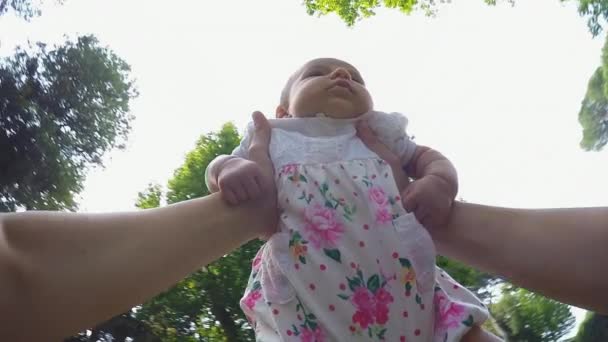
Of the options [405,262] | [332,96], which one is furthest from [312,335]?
[332,96]

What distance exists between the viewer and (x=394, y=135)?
1225mm

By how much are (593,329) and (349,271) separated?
3.20 meters

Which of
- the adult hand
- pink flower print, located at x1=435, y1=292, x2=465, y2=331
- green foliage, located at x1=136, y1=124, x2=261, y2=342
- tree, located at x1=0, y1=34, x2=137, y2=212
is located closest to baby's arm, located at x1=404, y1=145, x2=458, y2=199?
pink flower print, located at x1=435, y1=292, x2=465, y2=331

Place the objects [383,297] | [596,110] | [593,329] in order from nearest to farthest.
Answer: [383,297] → [593,329] → [596,110]

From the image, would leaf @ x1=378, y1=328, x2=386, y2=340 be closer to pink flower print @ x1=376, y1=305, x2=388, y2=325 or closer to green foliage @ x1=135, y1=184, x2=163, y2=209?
pink flower print @ x1=376, y1=305, x2=388, y2=325

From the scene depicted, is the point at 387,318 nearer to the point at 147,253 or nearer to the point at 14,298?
the point at 147,253

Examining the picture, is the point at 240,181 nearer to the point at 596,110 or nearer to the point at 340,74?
the point at 340,74

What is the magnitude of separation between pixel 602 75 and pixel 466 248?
399cm

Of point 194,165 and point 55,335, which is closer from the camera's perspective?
point 55,335

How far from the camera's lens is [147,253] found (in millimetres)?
896

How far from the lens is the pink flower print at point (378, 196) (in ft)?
3.39

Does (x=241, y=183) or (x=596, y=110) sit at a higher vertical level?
(x=596, y=110)

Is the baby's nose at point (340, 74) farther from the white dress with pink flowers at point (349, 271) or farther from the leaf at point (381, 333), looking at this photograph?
the leaf at point (381, 333)

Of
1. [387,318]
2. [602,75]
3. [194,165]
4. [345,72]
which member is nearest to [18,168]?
[194,165]
